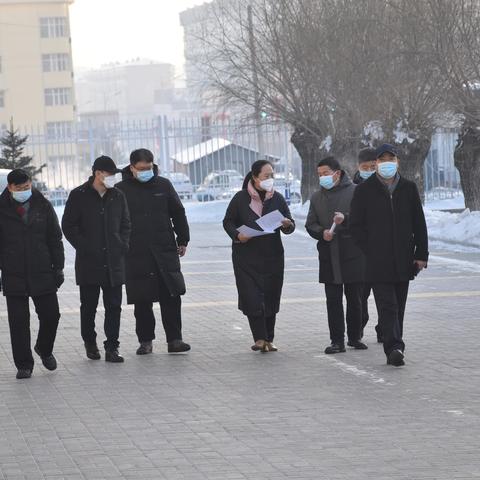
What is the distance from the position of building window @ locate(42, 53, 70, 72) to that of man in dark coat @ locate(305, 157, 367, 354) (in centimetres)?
10614

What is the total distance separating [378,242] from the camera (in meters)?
10.9

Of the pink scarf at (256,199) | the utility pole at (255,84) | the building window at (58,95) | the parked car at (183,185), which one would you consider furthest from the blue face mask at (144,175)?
the building window at (58,95)

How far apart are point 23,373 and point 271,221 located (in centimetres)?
239

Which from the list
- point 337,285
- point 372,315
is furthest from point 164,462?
point 372,315

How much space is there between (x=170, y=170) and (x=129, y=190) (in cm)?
3603

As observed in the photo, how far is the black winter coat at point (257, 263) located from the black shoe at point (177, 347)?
0.58 m

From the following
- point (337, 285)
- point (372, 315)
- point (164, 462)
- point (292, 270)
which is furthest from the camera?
point (292, 270)

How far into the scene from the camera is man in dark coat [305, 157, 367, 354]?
11.7 metres

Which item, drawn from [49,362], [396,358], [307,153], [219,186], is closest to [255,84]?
[307,153]

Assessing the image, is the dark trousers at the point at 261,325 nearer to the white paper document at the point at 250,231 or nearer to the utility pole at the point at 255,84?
the white paper document at the point at 250,231

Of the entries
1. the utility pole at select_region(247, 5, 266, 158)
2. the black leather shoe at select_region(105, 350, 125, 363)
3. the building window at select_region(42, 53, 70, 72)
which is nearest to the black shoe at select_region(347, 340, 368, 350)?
the black leather shoe at select_region(105, 350, 125, 363)

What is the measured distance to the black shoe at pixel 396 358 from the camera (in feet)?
35.4

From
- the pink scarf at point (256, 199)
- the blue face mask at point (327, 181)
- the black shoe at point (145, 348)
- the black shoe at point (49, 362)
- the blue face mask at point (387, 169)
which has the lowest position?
the black shoe at point (145, 348)

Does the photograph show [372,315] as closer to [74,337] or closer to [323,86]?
[74,337]
